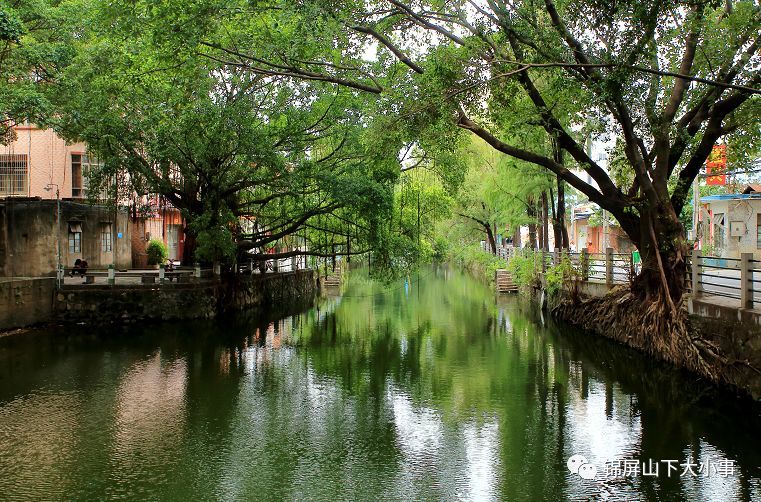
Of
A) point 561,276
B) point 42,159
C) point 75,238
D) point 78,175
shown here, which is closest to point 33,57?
point 75,238

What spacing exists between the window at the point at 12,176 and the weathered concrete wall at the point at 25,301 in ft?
27.7

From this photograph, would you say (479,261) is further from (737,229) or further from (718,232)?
(737,229)

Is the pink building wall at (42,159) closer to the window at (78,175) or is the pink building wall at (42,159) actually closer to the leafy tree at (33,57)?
the window at (78,175)

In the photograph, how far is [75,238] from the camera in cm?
2717

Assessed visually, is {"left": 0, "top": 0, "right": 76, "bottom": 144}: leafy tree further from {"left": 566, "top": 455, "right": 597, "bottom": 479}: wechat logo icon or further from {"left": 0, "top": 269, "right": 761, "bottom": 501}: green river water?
{"left": 566, "top": 455, "right": 597, "bottom": 479}: wechat logo icon

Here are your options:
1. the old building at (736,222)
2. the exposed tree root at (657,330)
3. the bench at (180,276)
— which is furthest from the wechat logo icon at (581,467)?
the old building at (736,222)

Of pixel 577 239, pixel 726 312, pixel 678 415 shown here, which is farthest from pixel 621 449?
pixel 577 239

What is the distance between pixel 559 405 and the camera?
1223cm

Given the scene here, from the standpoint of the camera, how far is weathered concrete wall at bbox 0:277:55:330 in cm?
1936

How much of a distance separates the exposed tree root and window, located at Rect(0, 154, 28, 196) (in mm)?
22341

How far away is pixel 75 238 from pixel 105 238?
68.9 inches

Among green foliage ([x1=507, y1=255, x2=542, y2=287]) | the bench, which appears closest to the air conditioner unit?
green foliage ([x1=507, y1=255, x2=542, y2=287])

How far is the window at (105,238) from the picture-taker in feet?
93.6

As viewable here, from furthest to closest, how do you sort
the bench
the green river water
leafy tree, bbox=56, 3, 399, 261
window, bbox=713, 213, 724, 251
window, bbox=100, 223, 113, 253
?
window, bbox=713, 213, 724, 251 < window, bbox=100, 223, 113, 253 < the bench < leafy tree, bbox=56, 3, 399, 261 < the green river water
